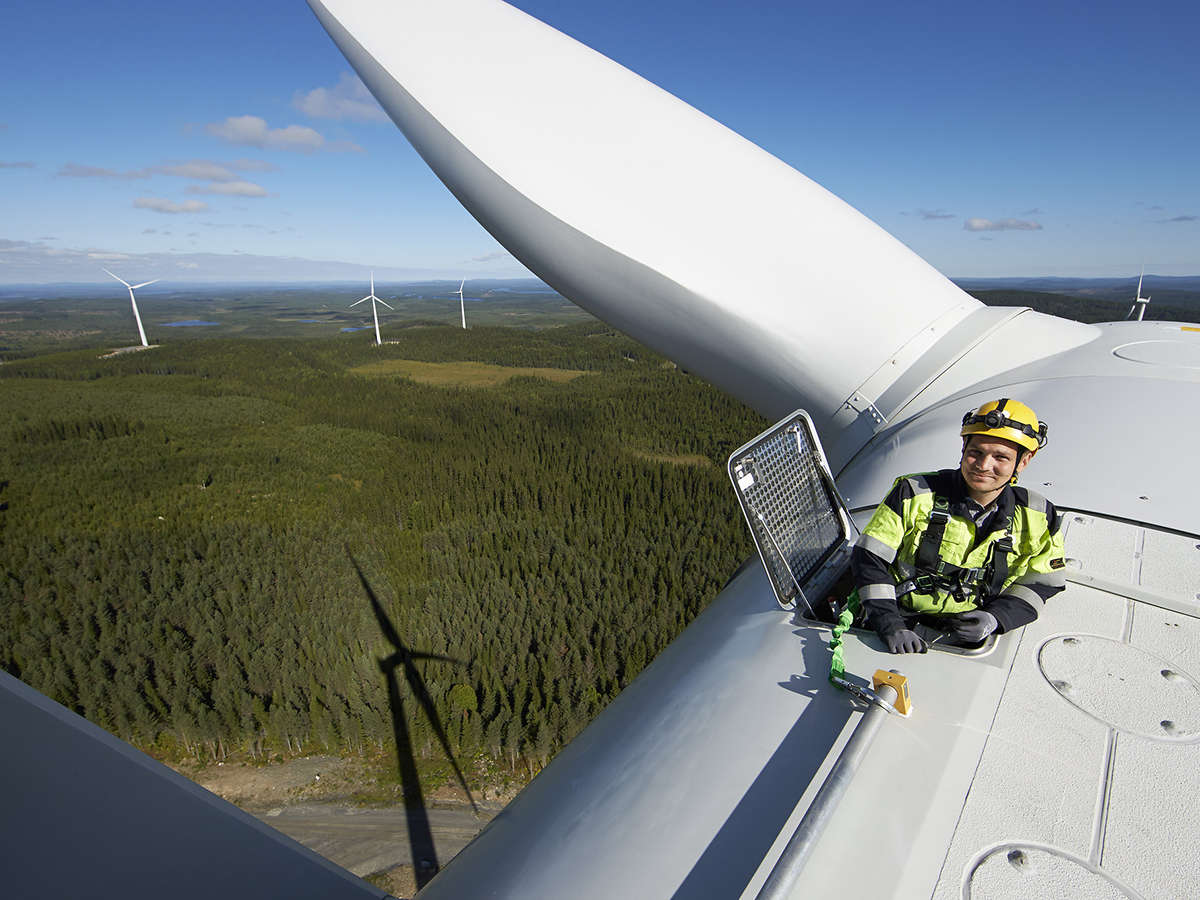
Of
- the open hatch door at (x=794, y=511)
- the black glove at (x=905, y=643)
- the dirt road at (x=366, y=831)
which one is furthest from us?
the dirt road at (x=366, y=831)

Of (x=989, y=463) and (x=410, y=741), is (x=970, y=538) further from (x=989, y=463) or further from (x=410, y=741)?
(x=410, y=741)

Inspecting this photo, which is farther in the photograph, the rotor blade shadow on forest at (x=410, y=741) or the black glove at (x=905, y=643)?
the rotor blade shadow on forest at (x=410, y=741)

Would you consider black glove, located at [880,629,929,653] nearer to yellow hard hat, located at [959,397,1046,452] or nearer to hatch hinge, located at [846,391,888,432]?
yellow hard hat, located at [959,397,1046,452]

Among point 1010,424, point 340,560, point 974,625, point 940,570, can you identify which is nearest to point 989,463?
point 1010,424

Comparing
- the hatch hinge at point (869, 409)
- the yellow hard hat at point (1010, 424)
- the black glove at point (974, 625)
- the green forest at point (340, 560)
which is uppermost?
the yellow hard hat at point (1010, 424)

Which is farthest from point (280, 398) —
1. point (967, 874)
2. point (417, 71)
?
point (967, 874)

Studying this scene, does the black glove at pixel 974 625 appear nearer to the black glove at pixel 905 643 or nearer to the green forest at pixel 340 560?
the black glove at pixel 905 643

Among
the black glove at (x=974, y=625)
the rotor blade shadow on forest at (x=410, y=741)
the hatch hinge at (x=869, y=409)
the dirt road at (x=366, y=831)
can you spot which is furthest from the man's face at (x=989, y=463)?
the rotor blade shadow on forest at (x=410, y=741)
